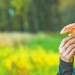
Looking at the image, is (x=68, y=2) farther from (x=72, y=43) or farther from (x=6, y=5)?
(x=72, y=43)

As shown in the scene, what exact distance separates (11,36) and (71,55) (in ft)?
4.29

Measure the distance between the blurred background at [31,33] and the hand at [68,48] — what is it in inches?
47.9

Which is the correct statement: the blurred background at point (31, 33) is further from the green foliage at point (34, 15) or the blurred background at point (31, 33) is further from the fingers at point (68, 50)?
the fingers at point (68, 50)

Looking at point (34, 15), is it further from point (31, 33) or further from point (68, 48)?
point (68, 48)

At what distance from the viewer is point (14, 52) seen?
8.28ft

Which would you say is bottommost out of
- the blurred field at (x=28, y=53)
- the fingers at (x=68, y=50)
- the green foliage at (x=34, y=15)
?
the blurred field at (x=28, y=53)

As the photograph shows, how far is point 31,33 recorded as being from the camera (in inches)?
97.6

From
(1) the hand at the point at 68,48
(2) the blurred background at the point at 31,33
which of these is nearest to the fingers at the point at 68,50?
(1) the hand at the point at 68,48

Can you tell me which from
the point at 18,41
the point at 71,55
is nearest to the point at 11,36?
the point at 18,41

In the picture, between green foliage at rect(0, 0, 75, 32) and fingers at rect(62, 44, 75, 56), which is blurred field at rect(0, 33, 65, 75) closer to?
green foliage at rect(0, 0, 75, 32)

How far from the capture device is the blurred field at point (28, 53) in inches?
97.4

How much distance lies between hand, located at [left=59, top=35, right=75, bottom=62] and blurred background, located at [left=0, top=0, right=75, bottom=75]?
3.99 feet

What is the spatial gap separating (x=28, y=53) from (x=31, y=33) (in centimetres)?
17

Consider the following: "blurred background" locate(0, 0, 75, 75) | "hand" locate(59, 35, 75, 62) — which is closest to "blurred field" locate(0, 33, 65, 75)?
"blurred background" locate(0, 0, 75, 75)
